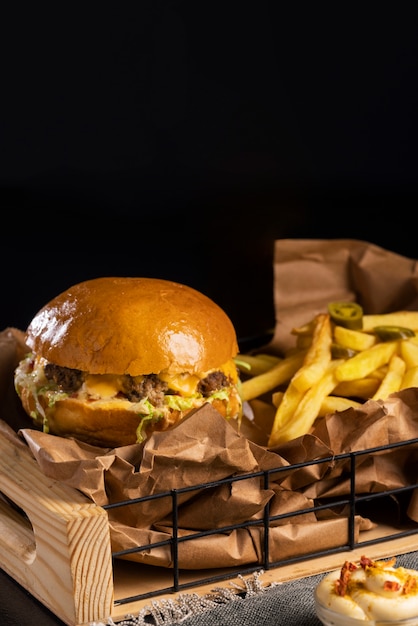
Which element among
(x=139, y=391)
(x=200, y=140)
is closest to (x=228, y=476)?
(x=139, y=391)

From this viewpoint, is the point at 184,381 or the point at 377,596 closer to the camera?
the point at 377,596

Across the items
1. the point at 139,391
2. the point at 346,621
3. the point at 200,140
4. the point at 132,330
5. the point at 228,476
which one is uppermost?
the point at 200,140

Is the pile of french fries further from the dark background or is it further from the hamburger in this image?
the dark background

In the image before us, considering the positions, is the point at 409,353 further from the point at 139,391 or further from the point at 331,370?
the point at 139,391

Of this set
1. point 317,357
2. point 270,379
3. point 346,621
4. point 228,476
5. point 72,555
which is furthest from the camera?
point 270,379

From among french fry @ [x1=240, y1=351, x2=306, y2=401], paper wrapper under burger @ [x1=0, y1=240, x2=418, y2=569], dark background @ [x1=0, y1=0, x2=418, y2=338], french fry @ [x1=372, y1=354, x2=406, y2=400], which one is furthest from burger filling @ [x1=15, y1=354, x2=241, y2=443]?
dark background @ [x1=0, y1=0, x2=418, y2=338]

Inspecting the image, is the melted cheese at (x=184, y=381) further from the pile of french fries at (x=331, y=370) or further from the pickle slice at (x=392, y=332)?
the pickle slice at (x=392, y=332)

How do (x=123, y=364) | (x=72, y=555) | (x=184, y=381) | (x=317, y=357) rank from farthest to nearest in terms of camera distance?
(x=317, y=357) < (x=184, y=381) < (x=123, y=364) < (x=72, y=555)

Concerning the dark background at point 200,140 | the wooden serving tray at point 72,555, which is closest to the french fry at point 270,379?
the wooden serving tray at point 72,555
